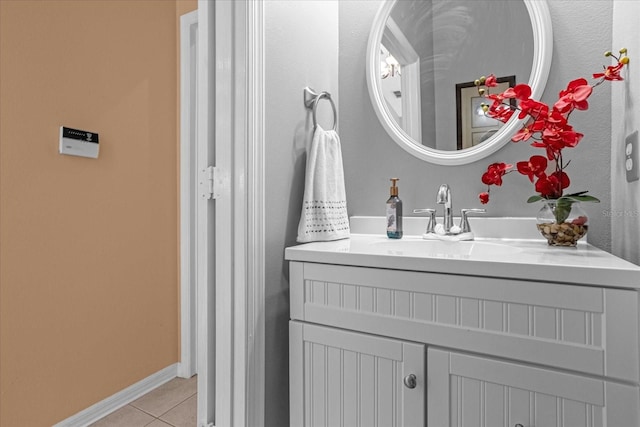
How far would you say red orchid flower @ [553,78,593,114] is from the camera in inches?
38.1

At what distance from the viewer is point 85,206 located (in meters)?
1.71

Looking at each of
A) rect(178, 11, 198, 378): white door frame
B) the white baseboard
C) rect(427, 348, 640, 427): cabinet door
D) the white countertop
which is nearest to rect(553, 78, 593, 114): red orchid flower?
the white countertop

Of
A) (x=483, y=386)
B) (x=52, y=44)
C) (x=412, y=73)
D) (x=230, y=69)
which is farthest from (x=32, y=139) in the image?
(x=483, y=386)

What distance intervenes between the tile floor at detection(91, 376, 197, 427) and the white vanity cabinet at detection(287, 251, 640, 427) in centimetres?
97

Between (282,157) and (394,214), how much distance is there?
44 centimetres

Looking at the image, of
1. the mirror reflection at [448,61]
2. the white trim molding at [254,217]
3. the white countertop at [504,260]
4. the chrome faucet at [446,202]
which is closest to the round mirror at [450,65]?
the mirror reflection at [448,61]

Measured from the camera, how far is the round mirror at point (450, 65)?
4.12 feet

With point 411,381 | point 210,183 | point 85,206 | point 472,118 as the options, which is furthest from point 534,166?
point 85,206

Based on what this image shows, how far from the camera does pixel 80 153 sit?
1651 millimetres

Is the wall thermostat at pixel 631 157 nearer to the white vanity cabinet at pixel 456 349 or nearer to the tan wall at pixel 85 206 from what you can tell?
the white vanity cabinet at pixel 456 349

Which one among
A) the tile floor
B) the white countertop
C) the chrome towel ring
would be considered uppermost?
the chrome towel ring

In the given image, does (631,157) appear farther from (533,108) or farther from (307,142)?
(307,142)

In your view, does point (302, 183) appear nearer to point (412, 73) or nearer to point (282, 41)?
point (282, 41)

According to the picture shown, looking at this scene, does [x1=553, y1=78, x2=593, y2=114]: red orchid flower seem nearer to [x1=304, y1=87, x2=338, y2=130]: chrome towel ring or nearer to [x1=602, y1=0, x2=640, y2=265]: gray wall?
[x1=602, y1=0, x2=640, y2=265]: gray wall
